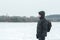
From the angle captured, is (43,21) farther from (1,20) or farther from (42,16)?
(1,20)

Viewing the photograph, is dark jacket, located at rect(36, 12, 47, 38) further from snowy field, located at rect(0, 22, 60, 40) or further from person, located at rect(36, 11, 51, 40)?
snowy field, located at rect(0, 22, 60, 40)

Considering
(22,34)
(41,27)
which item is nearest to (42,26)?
(41,27)

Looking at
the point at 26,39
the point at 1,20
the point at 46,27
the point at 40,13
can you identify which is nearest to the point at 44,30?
the point at 46,27

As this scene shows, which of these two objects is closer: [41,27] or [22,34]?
[41,27]

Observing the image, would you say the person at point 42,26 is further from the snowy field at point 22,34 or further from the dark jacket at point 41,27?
the snowy field at point 22,34

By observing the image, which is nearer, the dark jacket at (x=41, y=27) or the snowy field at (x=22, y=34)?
the dark jacket at (x=41, y=27)

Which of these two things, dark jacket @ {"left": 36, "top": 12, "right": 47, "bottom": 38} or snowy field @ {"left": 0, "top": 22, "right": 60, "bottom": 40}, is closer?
dark jacket @ {"left": 36, "top": 12, "right": 47, "bottom": 38}

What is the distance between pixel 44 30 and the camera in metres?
5.63

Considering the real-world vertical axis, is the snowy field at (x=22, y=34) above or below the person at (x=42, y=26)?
below

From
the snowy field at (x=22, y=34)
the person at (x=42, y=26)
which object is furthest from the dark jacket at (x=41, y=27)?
the snowy field at (x=22, y=34)

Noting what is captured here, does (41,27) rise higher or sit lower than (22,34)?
higher

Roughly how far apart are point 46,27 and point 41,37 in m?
0.28

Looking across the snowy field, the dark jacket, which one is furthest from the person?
the snowy field

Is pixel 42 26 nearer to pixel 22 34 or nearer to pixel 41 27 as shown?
pixel 41 27
